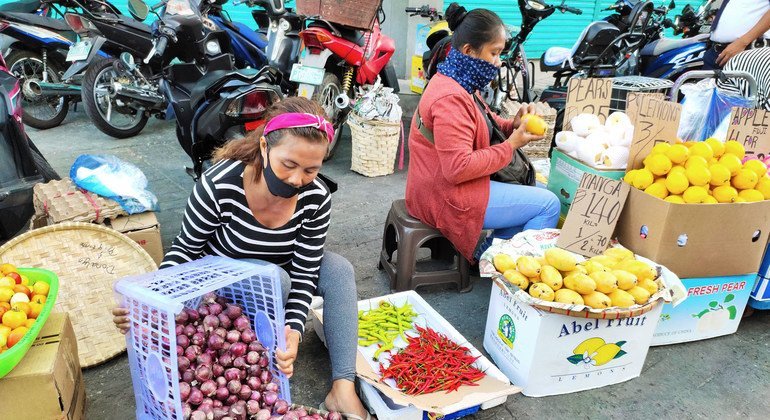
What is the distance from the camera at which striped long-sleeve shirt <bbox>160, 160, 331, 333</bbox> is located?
1.90 meters

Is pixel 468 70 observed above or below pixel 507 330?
above

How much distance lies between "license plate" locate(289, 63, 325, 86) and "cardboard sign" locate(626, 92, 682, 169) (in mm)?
2722

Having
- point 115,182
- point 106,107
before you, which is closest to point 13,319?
point 115,182

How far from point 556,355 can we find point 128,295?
1672mm

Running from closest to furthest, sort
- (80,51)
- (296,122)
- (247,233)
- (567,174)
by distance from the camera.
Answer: (296,122), (247,233), (567,174), (80,51)

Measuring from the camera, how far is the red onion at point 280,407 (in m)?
1.72

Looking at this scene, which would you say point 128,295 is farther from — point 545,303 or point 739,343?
point 739,343

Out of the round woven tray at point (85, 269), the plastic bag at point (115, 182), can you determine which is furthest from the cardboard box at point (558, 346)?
the plastic bag at point (115, 182)

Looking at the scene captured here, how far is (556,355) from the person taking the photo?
2.24 meters

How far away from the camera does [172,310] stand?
4.87 feet

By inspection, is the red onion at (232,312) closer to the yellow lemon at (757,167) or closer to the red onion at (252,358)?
the red onion at (252,358)

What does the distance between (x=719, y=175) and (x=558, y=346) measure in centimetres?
113

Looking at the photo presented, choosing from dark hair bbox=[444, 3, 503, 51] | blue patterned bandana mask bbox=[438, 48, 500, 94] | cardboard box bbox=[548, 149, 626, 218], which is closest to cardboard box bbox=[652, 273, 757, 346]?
cardboard box bbox=[548, 149, 626, 218]

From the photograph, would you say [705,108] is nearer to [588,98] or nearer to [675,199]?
[588,98]
